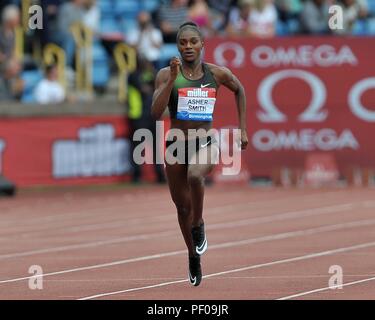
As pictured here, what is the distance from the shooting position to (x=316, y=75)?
76.2 ft

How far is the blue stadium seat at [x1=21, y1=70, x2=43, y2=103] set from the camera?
79.6ft

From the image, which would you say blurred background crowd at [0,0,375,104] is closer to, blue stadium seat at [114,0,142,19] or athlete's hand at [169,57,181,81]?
blue stadium seat at [114,0,142,19]

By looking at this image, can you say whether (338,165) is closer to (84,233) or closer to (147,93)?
(147,93)

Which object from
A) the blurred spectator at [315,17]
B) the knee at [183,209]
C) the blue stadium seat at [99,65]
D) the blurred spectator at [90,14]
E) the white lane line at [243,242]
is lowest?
the white lane line at [243,242]

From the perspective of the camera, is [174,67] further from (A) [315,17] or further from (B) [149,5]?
(B) [149,5]

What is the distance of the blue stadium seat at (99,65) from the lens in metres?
25.6

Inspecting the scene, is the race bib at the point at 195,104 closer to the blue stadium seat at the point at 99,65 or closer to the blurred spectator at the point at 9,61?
the blurred spectator at the point at 9,61

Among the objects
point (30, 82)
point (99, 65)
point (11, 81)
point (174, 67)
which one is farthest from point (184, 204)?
point (99, 65)

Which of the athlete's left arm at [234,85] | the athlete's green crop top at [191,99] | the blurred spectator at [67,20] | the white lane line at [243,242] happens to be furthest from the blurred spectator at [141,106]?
the athlete's green crop top at [191,99]

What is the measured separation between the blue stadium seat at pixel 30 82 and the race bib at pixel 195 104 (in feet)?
43.2

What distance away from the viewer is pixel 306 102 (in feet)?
76.0

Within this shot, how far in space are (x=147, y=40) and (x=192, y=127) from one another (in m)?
13.5

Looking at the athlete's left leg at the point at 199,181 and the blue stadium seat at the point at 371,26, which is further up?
the blue stadium seat at the point at 371,26
